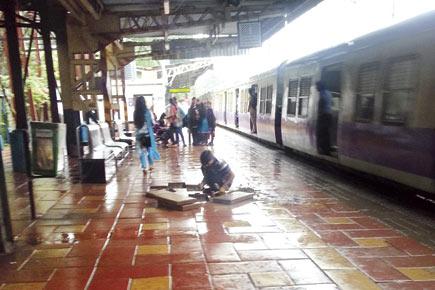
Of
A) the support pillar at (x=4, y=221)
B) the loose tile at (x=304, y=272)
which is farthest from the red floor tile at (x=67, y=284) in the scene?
the loose tile at (x=304, y=272)

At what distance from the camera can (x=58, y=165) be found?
5348 mm

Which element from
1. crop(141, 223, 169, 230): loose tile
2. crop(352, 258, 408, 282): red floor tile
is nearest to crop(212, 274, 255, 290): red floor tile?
crop(352, 258, 408, 282): red floor tile

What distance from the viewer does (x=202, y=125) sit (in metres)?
14.3

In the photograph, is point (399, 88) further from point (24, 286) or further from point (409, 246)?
point (24, 286)

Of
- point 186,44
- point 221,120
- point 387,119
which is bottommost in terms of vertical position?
point 221,120

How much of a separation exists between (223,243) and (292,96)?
23.5 feet

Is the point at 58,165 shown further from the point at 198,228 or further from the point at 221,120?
the point at 221,120

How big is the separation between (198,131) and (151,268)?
10753 mm

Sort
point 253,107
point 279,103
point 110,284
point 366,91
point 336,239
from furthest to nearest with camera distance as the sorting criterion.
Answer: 1. point 253,107
2. point 279,103
3. point 366,91
4. point 336,239
5. point 110,284

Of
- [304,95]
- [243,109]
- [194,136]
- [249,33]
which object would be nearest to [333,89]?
[304,95]

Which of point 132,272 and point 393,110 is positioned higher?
point 393,110

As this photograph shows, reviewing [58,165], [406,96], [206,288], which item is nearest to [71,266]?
[206,288]

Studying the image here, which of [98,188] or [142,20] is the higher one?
[142,20]

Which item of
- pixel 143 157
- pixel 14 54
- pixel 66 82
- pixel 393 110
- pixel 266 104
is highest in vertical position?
pixel 14 54
